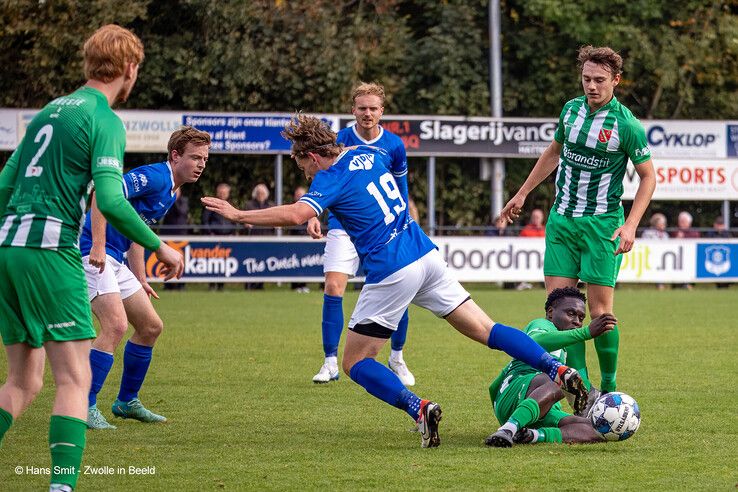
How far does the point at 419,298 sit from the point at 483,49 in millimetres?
24109

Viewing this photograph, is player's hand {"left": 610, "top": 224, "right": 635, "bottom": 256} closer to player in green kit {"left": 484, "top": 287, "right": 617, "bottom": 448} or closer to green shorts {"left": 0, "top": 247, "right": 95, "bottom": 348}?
player in green kit {"left": 484, "top": 287, "right": 617, "bottom": 448}

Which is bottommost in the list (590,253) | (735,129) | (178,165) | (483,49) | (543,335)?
(543,335)

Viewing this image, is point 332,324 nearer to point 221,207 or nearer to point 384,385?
point 384,385

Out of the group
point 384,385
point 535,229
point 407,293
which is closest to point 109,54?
point 407,293

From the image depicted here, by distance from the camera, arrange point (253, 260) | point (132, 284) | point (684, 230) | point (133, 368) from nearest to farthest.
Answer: point (132, 284) < point (133, 368) < point (253, 260) < point (684, 230)

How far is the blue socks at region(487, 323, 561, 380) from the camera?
662 cm

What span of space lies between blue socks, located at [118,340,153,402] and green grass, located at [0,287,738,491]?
20 centimetres

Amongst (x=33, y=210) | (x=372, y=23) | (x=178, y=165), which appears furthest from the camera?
(x=372, y=23)

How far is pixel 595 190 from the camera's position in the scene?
7949mm

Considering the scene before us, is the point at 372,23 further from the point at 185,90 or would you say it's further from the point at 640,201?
the point at 640,201

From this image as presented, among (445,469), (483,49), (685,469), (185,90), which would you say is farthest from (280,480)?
(483,49)

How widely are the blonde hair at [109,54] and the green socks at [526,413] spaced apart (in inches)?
115

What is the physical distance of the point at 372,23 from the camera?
29297 millimetres

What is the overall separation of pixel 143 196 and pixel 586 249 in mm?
2909
